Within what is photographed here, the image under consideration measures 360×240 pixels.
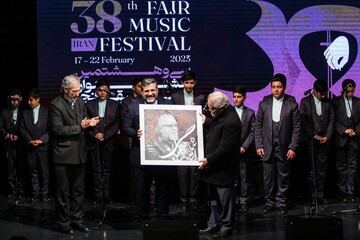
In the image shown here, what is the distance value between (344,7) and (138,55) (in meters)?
3.13

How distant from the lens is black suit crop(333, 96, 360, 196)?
28.8ft

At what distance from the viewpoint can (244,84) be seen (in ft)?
31.0

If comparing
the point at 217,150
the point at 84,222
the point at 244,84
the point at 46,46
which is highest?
the point at 46,46

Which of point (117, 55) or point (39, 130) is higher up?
point (117, 55)

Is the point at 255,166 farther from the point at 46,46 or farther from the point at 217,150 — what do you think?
the point at 46,46

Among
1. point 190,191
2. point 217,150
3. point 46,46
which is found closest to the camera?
point 217,150

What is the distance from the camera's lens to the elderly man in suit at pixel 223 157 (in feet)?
22.0

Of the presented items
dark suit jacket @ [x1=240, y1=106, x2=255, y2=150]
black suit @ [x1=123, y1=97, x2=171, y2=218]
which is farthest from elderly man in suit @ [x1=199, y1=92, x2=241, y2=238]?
→ dark suit jacket @ [x1=240, y1=106, x2=255, y2=150]

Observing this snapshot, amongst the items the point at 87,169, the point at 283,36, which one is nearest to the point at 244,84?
the point at 283,36

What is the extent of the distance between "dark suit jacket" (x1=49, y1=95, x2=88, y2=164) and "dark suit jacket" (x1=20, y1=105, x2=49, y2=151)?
206 cm

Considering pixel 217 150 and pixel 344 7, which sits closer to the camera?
pixel 217 150

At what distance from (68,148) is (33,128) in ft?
7.34

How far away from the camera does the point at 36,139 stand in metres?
9.06

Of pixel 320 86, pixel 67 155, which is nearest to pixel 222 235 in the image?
pixel 67 155
